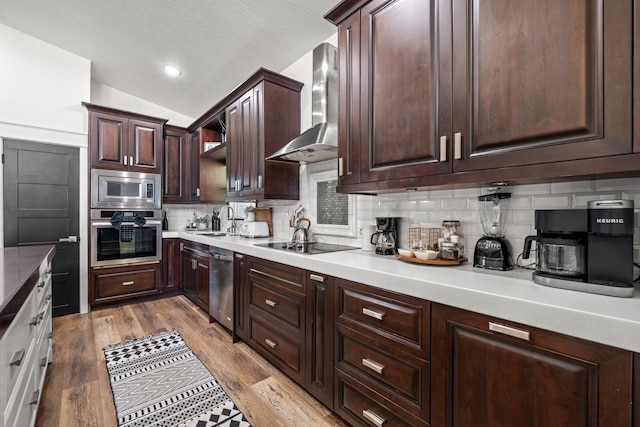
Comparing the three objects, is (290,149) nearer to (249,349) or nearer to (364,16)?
(364,16)

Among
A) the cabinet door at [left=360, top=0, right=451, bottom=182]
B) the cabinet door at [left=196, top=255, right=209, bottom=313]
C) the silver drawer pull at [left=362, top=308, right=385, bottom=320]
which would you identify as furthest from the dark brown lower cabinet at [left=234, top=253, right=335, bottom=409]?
the cabinet door at [left=196, top=255, right=209, bottom=313]

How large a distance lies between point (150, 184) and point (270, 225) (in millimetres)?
1911

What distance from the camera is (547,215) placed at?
1054 millimetres

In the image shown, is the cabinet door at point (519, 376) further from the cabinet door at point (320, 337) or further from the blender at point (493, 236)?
the cabinet door at point (320, 337)

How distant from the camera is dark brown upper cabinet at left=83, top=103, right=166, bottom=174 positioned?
349cm

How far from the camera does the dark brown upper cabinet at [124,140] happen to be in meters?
3.49

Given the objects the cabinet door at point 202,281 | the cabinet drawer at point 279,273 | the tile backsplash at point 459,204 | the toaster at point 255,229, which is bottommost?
the cabinet door at point 202,281

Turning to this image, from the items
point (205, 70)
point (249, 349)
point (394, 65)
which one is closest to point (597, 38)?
point (394, 65)

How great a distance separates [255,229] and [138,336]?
153 centimetres

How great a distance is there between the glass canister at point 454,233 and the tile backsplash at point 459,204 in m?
0.05

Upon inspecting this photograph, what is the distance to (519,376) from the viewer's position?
2.96 ft

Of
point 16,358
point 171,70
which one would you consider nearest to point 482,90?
point 16,358

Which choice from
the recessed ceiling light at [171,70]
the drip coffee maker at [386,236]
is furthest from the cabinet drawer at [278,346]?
the recessed ceiling light at [171,70]

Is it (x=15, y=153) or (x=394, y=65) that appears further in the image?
(x=15, y=153)
